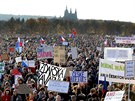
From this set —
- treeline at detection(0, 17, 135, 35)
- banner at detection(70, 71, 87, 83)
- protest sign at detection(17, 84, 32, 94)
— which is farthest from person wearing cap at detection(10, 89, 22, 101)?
treeline at detection(0, 17, 135, 35)

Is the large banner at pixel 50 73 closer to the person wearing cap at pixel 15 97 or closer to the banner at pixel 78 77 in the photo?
the banner at pixel 78 77

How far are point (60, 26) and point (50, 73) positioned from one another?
13086 cm

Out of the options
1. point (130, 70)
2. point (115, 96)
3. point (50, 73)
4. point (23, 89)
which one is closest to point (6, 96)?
point (23, 89)

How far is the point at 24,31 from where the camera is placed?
432 ft

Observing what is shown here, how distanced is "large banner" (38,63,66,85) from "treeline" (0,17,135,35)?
371ft

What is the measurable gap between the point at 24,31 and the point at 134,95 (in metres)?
121

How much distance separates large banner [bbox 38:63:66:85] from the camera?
13406 mm

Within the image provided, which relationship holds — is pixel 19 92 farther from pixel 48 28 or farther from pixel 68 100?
pixel 48 28

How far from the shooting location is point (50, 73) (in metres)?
13.7

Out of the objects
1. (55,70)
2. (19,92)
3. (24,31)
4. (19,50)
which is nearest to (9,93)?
(19,92)

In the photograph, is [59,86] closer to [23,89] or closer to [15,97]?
[23,89]

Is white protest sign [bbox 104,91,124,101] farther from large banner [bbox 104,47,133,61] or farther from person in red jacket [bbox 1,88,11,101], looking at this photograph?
large banner [bbox 104,47,133,61]

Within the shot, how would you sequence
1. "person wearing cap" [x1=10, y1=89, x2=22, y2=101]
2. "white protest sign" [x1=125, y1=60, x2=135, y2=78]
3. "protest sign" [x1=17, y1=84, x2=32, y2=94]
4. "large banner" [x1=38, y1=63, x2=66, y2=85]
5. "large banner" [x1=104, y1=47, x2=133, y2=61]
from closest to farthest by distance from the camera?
1. "white protest sign" [x1=125, y1=60, x2=135, y2=78]
2. "person wearing cap" [x1=10, y1=89, x2=22, y2=101]
3. "protest sign" [x1=17, y1=84, x2=32, y2=94]
4. "large banner" [x1=38, y1=63, x2=66, y2=85]
5. "large banner" [x1=104, y1=47, x2=133, y2=61]

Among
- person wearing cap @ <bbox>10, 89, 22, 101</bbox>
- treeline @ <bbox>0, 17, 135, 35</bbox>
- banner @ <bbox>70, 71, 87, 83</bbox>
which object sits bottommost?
person wearing cap @ <bbox>10, 89, 22, 101</bbox>
